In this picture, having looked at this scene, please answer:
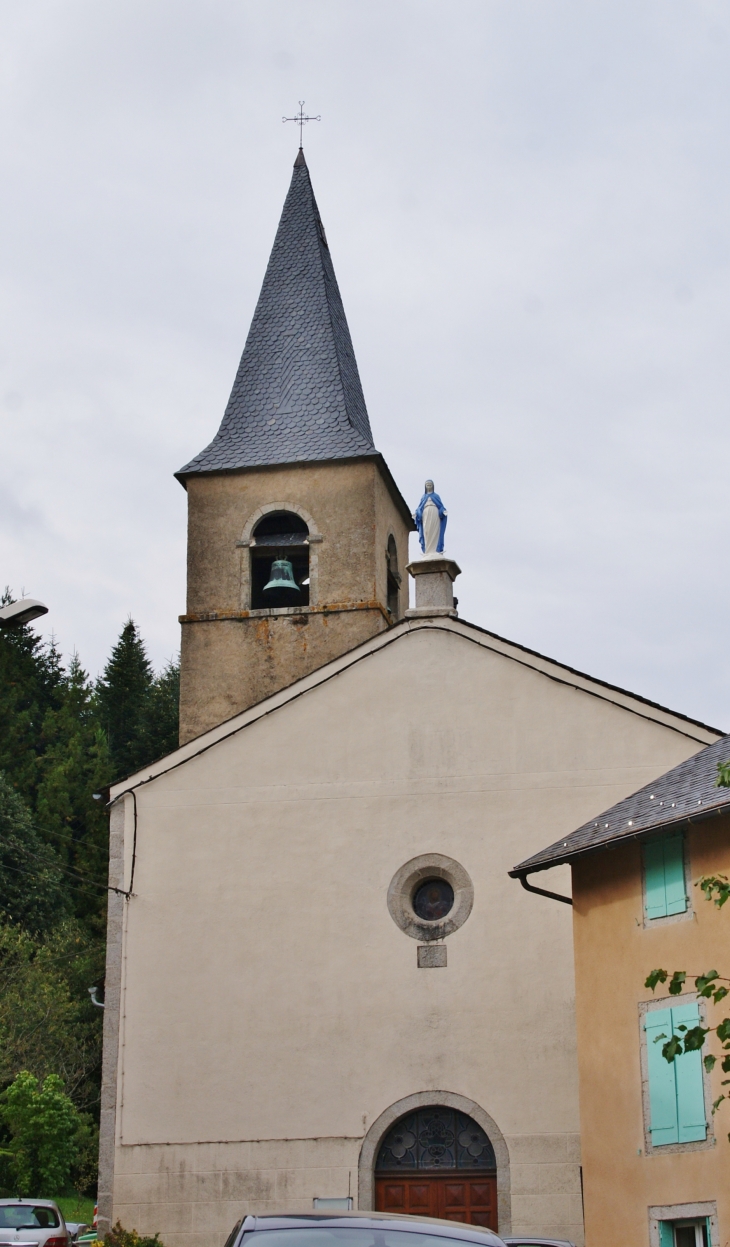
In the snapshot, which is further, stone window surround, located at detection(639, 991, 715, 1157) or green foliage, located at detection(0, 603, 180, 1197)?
green foliage, located at detection(0, 603, 180, 1197)

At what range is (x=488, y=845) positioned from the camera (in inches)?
650

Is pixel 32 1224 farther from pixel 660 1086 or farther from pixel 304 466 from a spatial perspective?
pixel 304 466

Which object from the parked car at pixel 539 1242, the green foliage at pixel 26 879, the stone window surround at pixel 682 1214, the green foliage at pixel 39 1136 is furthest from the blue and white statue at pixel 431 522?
the green foliage at pixel 26 879

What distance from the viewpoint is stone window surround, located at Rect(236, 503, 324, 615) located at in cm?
2262

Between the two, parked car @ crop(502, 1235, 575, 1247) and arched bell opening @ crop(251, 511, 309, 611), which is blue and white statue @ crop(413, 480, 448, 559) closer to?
arched bell opening @ crop(251, 511, 309, 611)

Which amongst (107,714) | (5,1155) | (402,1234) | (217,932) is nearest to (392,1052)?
(217,932)

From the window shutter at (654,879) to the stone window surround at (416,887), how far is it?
3364mm

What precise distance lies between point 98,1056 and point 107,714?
70.1 feet

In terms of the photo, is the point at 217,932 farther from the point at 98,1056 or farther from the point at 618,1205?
the point at 98,1056

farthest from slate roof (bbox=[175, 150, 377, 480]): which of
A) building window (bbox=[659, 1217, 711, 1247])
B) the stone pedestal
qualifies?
building window (bbox=[659, 1217, 711, 1247])

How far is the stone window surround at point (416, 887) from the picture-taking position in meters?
16.3

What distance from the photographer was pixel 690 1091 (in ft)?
40.7

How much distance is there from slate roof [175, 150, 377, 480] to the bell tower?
0.08 ft

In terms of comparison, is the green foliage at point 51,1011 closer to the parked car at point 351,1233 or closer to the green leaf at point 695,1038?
the green leaf at point 695,1038
